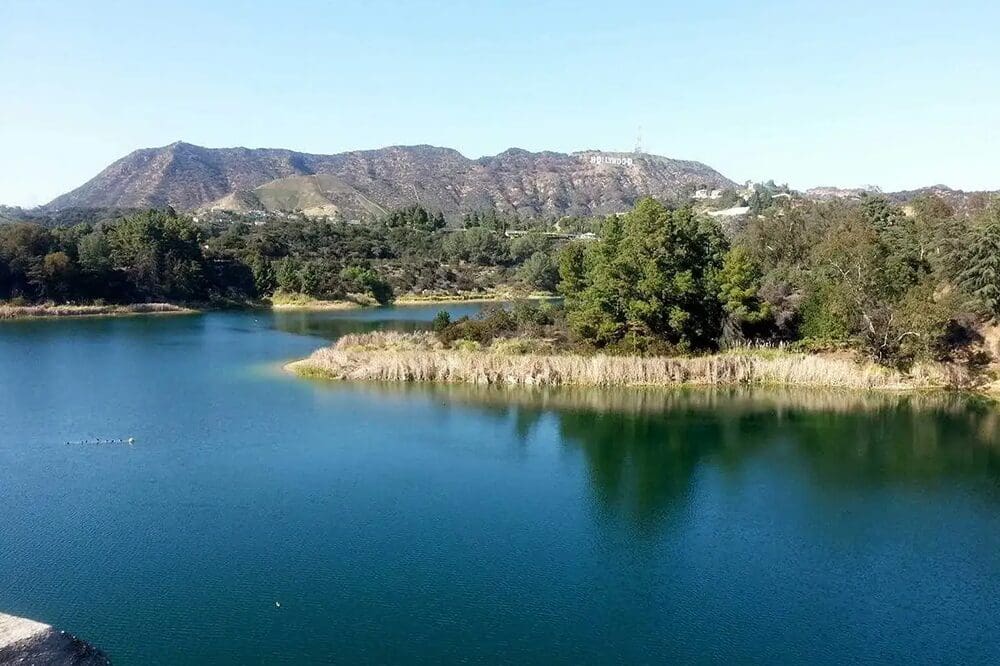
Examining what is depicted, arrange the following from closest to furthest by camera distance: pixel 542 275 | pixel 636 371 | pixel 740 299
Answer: pixel 636 371 < pixel 740 299 < pixel 542 275

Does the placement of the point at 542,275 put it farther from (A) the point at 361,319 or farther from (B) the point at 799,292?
(B) the point at 799,292

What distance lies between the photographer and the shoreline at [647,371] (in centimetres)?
3153

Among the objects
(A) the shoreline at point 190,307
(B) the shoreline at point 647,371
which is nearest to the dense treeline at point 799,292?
(B) the shoreline at point 647,371

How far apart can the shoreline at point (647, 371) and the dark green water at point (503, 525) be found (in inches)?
38.3

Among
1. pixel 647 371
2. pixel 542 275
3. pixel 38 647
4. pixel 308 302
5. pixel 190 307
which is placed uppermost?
pixel 542 275

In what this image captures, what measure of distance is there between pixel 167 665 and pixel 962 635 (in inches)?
490

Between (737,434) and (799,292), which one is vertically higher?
(799,292)

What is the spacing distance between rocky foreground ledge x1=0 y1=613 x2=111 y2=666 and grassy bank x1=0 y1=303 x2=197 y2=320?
5871cm

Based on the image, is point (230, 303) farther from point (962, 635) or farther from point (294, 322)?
point (962, 635)

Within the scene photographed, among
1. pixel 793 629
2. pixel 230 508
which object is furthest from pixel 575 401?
pixel 793 629

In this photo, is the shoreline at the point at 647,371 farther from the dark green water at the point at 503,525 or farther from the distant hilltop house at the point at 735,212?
the distant hilltop house at the point at 735,212

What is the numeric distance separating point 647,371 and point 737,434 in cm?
627

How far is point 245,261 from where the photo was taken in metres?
76.6

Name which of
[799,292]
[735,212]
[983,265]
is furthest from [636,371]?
[735,212]
